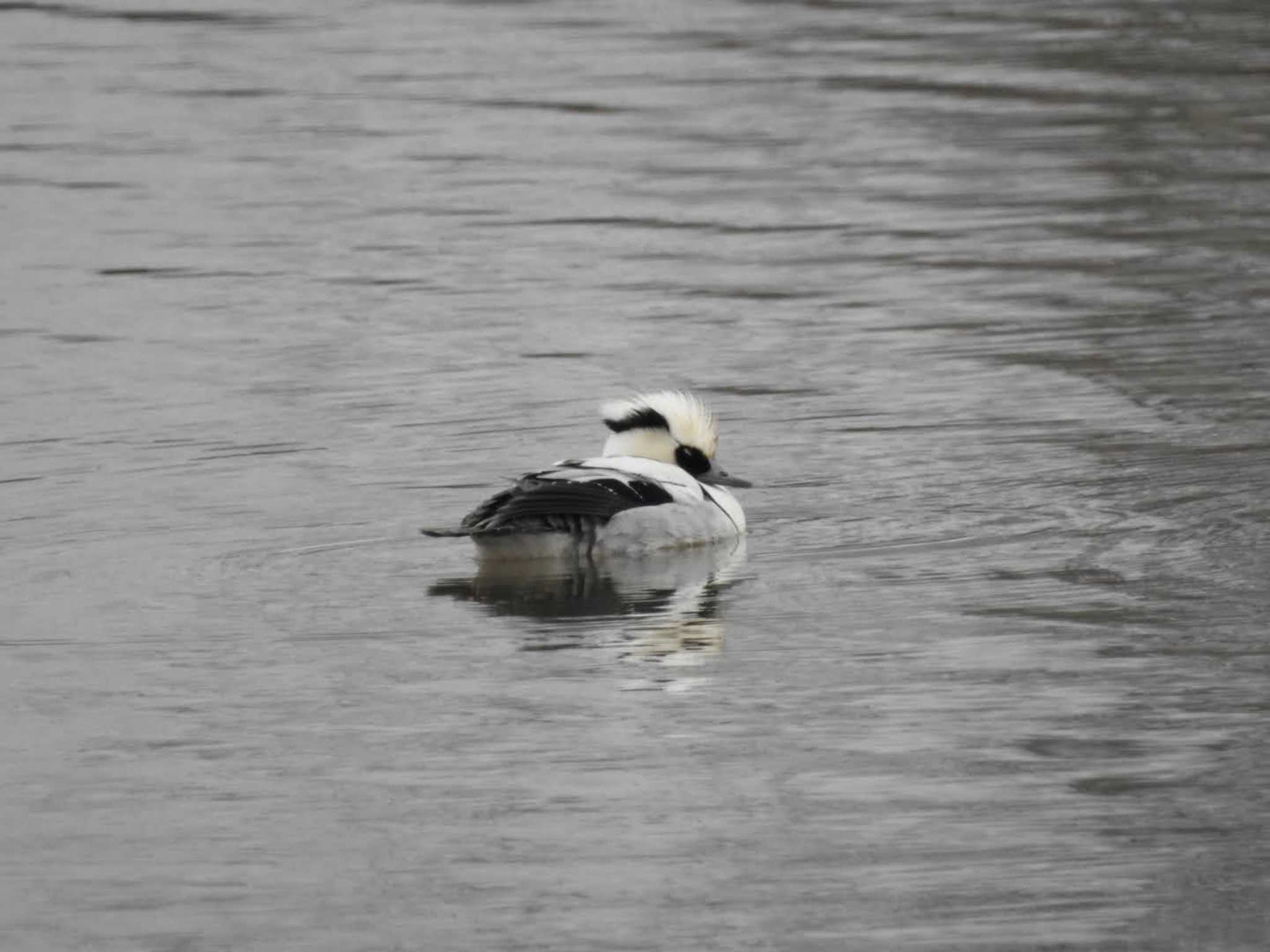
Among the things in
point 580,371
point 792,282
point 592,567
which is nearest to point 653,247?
point 792,282

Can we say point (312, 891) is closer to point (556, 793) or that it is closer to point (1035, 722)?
point (556, 793)

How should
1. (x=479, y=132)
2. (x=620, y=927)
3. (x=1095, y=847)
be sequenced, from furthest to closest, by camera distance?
(x=479, y=132) → (x=1095, y=847) → (x=620, y=927)

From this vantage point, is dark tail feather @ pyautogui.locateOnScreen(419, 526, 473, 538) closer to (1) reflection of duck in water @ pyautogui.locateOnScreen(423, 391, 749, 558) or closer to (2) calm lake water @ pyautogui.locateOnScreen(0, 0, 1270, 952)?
(1) reflection of duck in water @ pyautogui.locateOnScreen(423, 391, 749, 558)

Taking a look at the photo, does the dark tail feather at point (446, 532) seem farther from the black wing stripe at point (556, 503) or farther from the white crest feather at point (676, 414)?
the white crest feather at point (676, 414)

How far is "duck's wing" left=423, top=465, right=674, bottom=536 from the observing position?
→ 36.0ft

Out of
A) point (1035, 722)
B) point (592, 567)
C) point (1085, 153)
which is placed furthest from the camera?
point (1085, 153)

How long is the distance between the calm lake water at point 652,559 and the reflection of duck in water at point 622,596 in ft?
0.14

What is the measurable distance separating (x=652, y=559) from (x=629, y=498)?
1.10 ft

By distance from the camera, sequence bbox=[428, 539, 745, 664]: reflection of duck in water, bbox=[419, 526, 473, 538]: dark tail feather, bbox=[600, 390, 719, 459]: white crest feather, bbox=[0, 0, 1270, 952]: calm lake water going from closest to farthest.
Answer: bbox=[0, 0, 1270, 952]: calm lake water, bbox=[428, 539, 745, 664]: reflection of duck in water, bbox=[419, 526, 473, 538]: dark tail feather, bbox=[600, 390, 719, 459]: white crest feather

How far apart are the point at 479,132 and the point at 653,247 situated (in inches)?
182

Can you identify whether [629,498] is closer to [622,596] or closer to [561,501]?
[561,501]

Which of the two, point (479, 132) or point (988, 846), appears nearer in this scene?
point (988, 846)

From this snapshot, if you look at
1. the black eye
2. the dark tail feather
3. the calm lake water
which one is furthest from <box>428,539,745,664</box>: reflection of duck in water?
the black eye

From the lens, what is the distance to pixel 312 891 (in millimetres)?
7348
